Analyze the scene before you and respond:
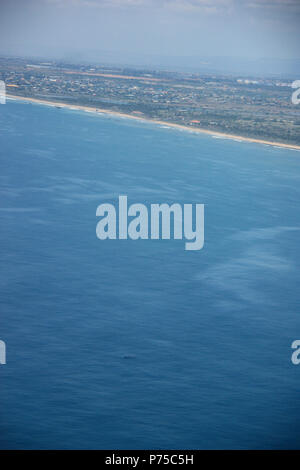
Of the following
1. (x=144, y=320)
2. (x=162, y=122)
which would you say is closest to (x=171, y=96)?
(x=162, y=122)

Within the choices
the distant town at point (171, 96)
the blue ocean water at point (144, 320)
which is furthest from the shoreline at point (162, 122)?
the blue ocean water at point (144, 320)

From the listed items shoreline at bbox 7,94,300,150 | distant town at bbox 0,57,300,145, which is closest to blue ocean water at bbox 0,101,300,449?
shoreline at bbox 7,94,300,150

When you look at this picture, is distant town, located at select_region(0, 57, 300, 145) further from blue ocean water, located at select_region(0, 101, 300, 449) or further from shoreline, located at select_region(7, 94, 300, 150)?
blue ocean water, located at select_region(0, 101, 300, 449)

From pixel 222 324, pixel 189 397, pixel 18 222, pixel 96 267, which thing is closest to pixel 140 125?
pixel 18 222

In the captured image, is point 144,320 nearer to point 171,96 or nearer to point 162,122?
point 162,122

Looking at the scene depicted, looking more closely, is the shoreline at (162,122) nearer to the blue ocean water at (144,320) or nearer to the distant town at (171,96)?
the distant town at (171,96)

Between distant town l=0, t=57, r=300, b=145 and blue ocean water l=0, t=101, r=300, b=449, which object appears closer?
blue ocean water l=0, t=101, r=300, b=449
